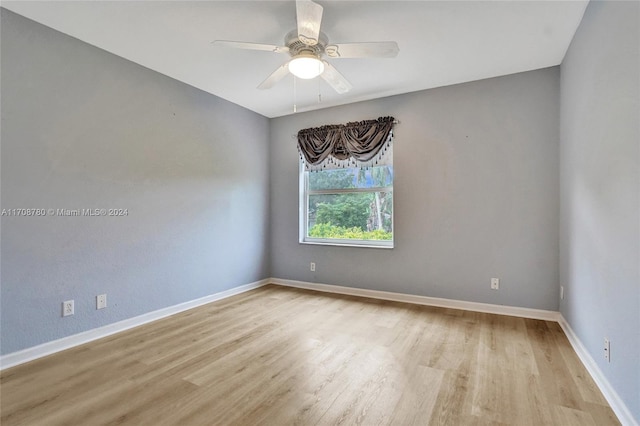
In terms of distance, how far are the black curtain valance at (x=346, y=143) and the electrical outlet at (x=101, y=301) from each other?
9.40ft

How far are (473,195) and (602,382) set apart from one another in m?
1.96

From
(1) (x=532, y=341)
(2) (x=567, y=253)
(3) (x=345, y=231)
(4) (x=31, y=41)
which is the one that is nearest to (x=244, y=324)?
(3) (x=345, y=231)

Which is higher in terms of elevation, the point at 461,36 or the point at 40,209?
the point at 461,36

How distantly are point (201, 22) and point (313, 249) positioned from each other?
2.99 meters

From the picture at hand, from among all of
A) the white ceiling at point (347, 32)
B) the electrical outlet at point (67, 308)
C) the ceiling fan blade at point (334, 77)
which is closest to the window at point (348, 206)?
the white ceiling at point (347, 32)

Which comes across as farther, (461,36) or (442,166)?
(442,166)

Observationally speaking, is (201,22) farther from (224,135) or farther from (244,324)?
(244,324)

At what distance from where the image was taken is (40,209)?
2346mm

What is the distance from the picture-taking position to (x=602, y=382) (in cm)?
186

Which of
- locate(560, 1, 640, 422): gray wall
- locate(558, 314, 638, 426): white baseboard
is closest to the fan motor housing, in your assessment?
locate(560, 1, 640, 422): gray wall

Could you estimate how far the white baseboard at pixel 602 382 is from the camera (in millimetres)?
1547

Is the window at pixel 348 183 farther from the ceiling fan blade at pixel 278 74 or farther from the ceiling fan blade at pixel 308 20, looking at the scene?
the ceiling fan blade at pixel 308 20

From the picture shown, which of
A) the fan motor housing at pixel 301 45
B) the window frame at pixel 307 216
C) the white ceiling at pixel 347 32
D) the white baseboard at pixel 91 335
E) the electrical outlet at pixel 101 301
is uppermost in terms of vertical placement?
the white ceiling at pixel 347 32

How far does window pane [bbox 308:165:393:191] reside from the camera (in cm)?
398
